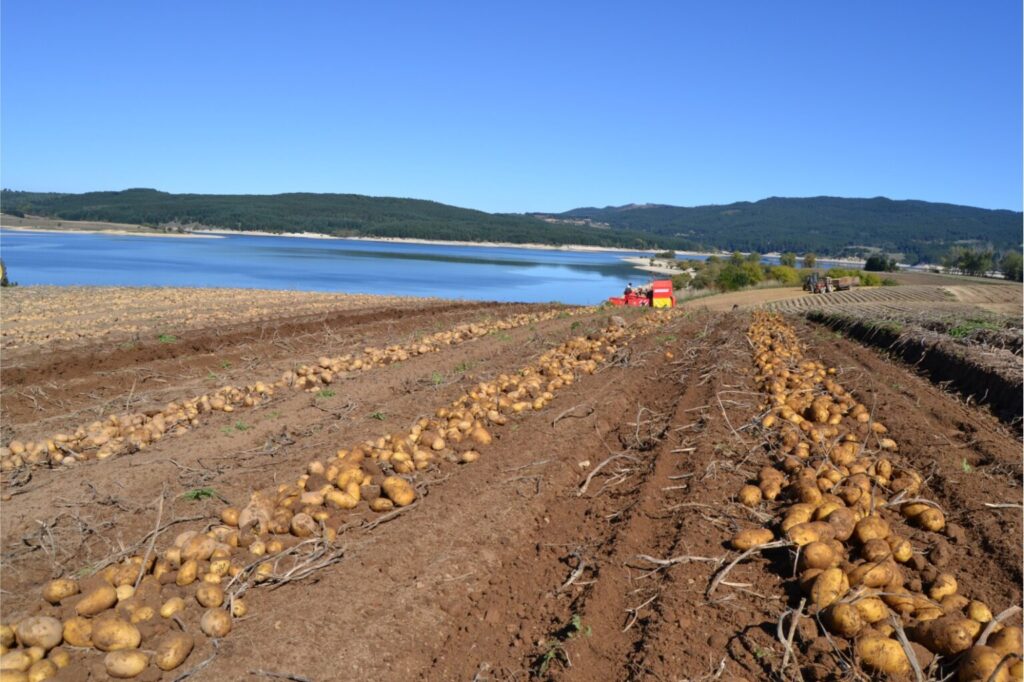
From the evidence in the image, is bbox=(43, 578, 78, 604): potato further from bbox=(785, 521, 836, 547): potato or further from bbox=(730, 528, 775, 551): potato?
bbox=(785, 521, 836, 547): potato

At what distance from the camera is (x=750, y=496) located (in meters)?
5.11

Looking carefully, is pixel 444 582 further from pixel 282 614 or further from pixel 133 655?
pixel 133 655

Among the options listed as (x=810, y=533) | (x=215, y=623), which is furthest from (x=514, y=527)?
(x=215, y=623)

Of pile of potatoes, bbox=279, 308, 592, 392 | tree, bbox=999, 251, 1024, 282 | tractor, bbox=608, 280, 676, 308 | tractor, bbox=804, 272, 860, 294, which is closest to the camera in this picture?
pile of potatoes, bbox=279, 308, 592, 392

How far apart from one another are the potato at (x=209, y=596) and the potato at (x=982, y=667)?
12.2 feet

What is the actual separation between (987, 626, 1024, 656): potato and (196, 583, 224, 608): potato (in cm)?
390

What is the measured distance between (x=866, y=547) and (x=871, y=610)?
0.69 m

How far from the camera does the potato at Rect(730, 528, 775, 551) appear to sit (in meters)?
4.38

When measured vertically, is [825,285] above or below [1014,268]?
below

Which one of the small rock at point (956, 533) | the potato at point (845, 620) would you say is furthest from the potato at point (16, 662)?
the small rock at point (956, 533)

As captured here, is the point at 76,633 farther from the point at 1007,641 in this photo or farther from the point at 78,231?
the point at 78,231

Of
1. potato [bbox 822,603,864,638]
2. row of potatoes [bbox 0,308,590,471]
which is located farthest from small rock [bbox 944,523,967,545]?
row of potatoes [bbox 0,308,590,471]

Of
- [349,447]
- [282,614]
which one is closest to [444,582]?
[282,614]

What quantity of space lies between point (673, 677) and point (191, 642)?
240 cm
